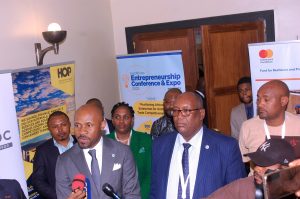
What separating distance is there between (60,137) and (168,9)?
3.83 metres

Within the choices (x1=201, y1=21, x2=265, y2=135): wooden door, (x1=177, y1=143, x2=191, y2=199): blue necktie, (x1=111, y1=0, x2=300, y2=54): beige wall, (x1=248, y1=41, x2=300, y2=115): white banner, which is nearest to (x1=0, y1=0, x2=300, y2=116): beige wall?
(x1=111, y1=0, x2=300, y2=54): beige wall

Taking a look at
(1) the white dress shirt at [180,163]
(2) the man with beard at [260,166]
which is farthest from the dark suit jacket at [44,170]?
(2) the man with beard at [260,166]

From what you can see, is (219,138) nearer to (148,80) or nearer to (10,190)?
(10,190)

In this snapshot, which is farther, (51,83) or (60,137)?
(51,83)

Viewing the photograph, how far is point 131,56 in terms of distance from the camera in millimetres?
6742

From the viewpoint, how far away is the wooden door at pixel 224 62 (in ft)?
20.7

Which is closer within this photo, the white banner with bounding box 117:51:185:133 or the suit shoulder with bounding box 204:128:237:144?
the suit shoulder with bounding box 204:128:237:144

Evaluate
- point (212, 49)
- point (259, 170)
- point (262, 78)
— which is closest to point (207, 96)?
point (212, 49)

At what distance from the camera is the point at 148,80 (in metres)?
6.57

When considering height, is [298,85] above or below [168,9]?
below

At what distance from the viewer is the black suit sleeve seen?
157 inches

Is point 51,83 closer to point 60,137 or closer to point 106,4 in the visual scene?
point 60,137

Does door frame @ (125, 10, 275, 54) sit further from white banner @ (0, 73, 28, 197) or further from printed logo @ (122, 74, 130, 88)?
white banner @ (0, 73, 28, 197)

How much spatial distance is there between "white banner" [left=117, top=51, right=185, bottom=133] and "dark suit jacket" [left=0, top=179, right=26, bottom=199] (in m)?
3.09
